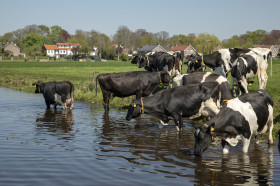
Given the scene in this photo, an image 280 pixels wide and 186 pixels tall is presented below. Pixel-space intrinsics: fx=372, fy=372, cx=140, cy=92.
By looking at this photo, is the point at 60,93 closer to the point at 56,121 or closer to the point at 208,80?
the point at 56,121

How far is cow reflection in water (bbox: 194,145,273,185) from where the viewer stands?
839cm

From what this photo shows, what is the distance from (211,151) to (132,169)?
2.76m

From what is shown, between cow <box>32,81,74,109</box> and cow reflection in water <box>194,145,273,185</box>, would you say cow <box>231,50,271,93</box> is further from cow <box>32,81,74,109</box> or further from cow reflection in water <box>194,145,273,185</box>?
cow <box>32,81,74,109</box>

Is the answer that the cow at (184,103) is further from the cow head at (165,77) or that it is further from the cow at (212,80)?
the cow head at (165,77)

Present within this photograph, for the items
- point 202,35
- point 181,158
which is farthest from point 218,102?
point 202,35

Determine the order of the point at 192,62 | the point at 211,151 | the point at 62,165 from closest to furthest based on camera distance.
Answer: the point at 62,165
the point at 211,151
the point at 192,62

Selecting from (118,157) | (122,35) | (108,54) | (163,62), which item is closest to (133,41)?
(122,35)

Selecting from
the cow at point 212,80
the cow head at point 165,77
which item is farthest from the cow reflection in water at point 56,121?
the cow at point 212,80

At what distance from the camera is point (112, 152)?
10938 millimetres

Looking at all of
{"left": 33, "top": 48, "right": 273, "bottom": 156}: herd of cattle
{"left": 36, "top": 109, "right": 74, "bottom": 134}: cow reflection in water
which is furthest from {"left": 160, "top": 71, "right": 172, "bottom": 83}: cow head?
{"left": 36, "top": 109, "right": 74, "bottom": 134}: cow reflection in water

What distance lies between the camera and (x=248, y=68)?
17688mm

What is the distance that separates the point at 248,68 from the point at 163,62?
252 inches

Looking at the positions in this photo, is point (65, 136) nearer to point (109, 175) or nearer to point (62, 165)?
point (62, 165)

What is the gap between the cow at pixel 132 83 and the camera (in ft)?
58.1
